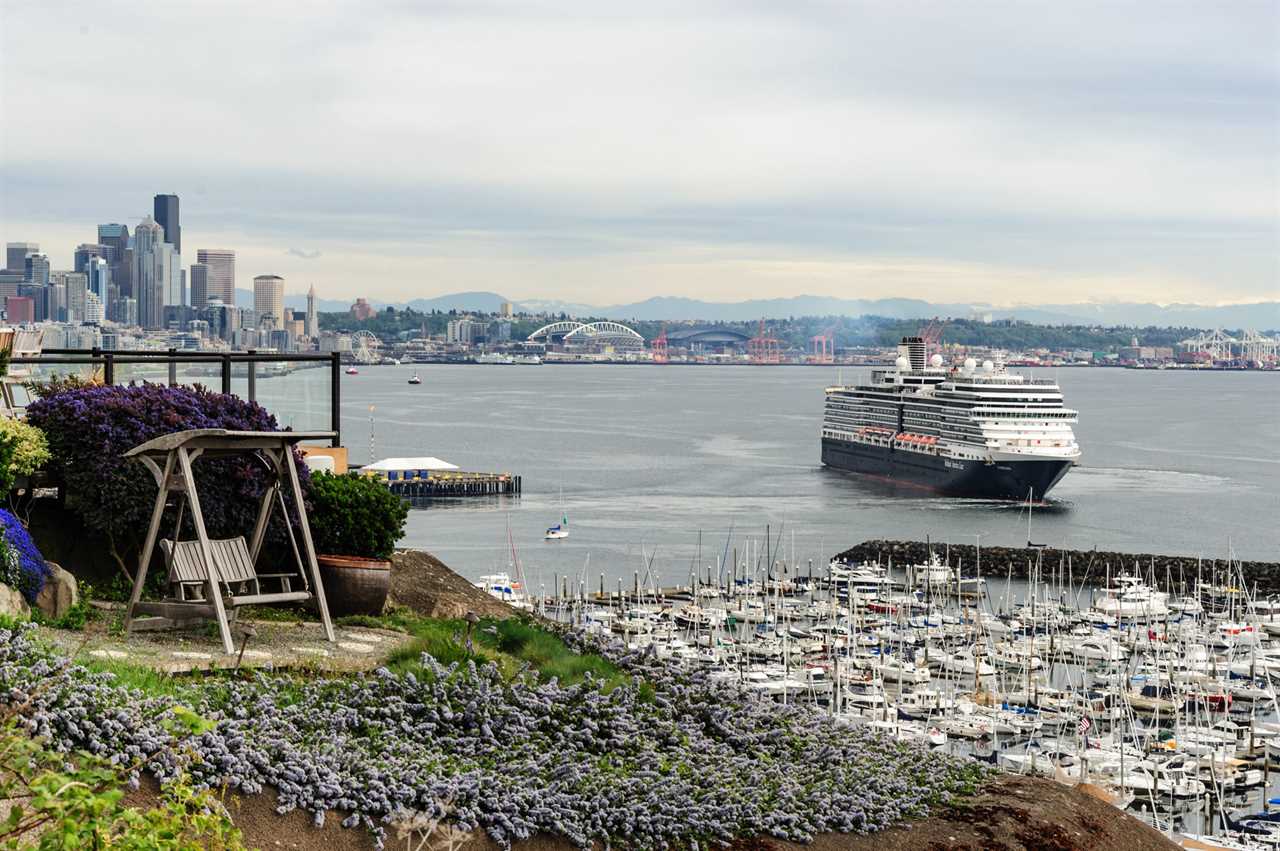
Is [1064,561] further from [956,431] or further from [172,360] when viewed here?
[172,360]

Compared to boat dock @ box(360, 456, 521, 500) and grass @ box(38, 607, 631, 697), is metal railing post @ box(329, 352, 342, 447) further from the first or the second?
boat dock @ box(360, 456, 521, 500)

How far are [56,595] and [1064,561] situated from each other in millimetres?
52588

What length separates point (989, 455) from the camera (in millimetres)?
76125

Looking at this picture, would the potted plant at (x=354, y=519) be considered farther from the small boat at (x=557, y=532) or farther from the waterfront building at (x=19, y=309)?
the waterfront building at (x=19, y=309)

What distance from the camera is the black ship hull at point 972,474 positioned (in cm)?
7519

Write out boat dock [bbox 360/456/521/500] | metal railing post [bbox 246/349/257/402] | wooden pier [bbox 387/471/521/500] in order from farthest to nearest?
wooden pier [bbox 387/471/521/500]
boat dock [bbox 360/456/521/500]
metal railing post [bbox 246/349/257/402]

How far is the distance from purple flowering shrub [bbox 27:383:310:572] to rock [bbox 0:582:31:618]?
4.43 feet

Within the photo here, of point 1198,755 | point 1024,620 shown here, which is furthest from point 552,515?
point 1198,755

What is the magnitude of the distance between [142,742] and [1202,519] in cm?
6710

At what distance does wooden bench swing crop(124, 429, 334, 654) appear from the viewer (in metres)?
7.68

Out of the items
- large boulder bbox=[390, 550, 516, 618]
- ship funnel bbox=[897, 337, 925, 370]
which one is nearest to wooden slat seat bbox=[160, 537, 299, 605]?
large boulder bbox=[390, 550, 516, 618]

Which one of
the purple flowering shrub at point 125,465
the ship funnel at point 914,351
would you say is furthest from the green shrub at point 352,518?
the ship funnel at point 914,351

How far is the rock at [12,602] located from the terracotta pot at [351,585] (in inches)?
73.8

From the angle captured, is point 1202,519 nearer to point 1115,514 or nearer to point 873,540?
point 1115,514
